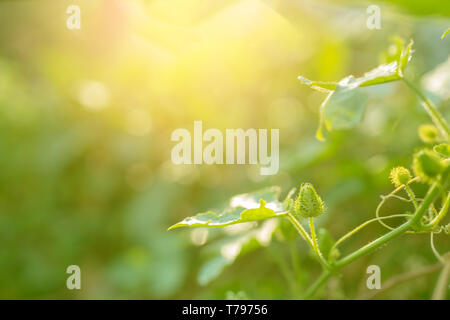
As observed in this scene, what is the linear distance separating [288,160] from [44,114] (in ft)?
3.03

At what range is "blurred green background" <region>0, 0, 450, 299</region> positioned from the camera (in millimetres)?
1141

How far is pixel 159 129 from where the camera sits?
4.79ft

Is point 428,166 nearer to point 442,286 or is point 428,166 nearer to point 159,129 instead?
point 442,286

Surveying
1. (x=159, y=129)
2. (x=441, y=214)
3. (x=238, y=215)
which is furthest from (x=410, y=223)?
(x=159, y=129)

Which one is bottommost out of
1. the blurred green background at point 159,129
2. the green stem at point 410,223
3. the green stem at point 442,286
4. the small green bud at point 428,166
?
the green stem at point 442,286

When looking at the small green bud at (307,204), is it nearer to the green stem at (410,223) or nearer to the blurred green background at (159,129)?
the green stem at (410,223)

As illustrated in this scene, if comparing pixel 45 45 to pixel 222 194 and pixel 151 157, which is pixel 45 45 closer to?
pixel 151 157

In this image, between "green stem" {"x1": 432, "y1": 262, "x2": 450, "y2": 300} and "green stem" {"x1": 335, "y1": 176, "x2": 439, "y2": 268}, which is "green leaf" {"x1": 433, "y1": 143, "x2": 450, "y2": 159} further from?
"green stem" {"x1": 432, "y1": 262, "x2": 450, "y2": 300}

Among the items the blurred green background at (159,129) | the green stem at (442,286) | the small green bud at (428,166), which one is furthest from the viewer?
the blurred green background at (159,129)

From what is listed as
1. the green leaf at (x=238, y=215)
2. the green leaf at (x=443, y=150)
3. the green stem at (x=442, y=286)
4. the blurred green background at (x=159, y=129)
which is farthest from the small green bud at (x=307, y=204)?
the blurred green background at (x=159, y=129)

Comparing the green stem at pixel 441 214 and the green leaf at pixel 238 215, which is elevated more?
the green leaf at pixel 238 215

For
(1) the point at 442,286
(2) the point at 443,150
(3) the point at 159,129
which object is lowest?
(1) the point at 442,286

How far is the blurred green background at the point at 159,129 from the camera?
1141mm

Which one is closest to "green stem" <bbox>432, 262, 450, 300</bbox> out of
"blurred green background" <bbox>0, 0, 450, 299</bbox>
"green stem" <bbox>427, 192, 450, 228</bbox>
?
"green stem" <bbox>427, 192, 450, 228</bbox>
